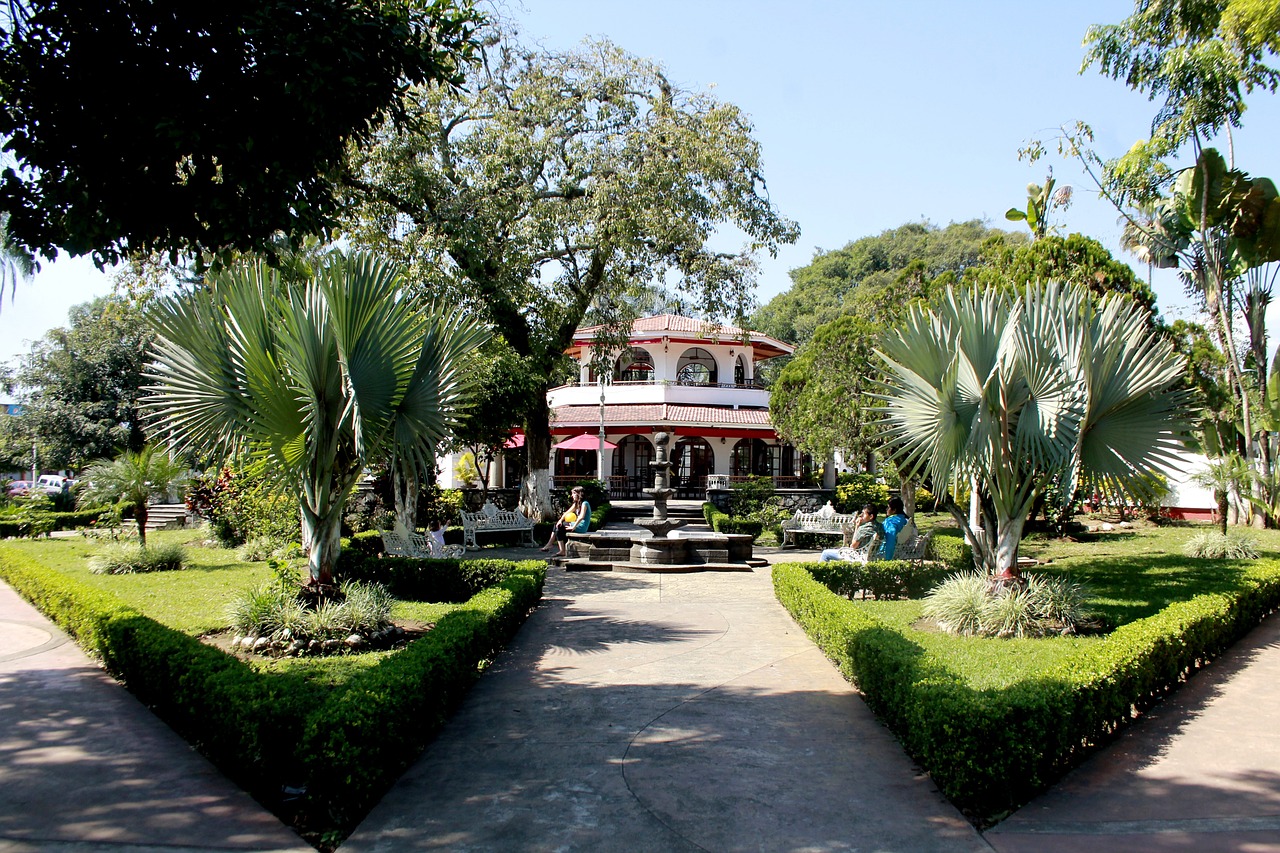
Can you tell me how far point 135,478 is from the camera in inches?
559

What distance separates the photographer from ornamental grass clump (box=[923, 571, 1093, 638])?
27.2 feet

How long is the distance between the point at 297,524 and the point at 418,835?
11676 millimetres

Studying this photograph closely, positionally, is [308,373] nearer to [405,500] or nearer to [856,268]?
[405,500]

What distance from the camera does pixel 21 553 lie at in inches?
547

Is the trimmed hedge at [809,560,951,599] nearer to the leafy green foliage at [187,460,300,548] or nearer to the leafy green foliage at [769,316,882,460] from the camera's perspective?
the leafy green foliage at [769,316,882,460]

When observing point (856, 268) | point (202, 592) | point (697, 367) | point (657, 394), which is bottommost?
point (202, 592)

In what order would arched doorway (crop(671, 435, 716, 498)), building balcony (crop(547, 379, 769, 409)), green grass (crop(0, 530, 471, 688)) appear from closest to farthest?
green grass (crop(0, 530, 471, 688)) < building balcony (crop(547, 379, 769, 409)) < arched doorway (crop(671, 435, 716, 498))

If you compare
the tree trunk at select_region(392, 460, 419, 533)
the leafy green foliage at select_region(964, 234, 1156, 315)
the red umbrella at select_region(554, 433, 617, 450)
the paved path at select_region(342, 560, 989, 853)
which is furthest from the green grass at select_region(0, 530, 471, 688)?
the red umbrella at select_region(554, 433, 617, 450)

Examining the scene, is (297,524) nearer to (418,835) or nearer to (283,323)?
(283,323)

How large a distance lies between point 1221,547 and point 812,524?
7.25 m

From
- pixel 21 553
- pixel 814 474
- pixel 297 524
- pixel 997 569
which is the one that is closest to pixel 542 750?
pixel 997 569

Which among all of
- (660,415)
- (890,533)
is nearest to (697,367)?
(660,415)

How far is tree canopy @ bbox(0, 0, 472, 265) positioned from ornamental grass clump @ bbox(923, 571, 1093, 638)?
6999 mm

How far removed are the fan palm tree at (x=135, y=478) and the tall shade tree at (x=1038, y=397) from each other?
12114 millimetres
